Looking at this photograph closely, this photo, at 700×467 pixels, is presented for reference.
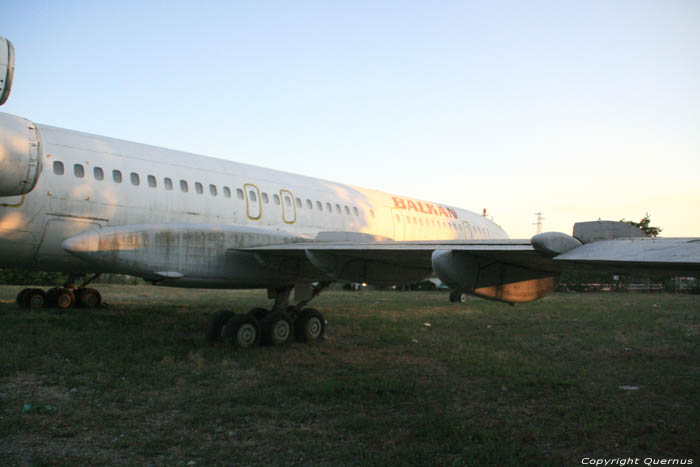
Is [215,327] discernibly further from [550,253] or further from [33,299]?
[33,299]

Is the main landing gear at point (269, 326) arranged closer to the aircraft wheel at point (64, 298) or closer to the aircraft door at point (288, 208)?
the aircraft door at point (288, 208)

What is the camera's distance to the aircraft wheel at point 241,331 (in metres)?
8.93

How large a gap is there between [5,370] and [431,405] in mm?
5480

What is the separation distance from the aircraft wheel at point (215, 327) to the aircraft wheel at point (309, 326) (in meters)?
1.43

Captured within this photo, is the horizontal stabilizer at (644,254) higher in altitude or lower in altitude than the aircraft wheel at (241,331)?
higher

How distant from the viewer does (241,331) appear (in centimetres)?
901

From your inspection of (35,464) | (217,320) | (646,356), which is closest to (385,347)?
(217,320)

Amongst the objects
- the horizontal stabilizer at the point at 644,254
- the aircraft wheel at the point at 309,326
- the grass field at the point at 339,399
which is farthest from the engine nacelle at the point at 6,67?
the aircraft wheel at the point at 309,326

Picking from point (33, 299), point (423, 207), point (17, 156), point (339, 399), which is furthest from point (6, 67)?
point (423, 207)

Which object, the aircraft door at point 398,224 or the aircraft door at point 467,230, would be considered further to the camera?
the aircraft door at point 467,230

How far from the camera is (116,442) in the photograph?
4.41 m

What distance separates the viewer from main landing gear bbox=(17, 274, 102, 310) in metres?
14.1

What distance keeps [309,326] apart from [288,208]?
9.63 ft

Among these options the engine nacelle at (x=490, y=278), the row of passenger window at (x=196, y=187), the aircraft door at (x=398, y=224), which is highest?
Result: the row of passenger window at (x=196, y=187)
